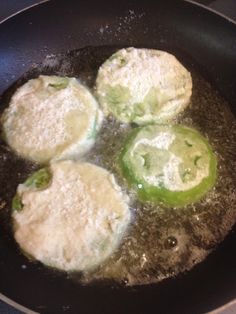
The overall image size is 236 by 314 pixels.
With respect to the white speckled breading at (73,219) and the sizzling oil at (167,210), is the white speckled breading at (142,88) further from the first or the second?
the white speckled breading at (73,219)

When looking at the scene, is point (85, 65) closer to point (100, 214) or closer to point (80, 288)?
point (100, 214)

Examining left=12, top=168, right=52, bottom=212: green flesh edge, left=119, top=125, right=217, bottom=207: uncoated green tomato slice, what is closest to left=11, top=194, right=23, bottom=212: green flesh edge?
Result: left=12, top=168, right=52, bottom=212: green flesh edge

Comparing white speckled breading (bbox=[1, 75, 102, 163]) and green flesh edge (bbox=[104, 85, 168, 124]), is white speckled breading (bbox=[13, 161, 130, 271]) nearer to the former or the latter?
white speckled breading (bbox=[1, 75, 102, 163])

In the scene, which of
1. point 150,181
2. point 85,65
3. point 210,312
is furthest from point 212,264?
point 85,65

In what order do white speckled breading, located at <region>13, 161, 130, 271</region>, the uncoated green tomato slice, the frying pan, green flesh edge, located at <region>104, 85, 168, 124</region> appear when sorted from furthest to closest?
the frying pan
green flesh edge, located at <region>104, 85, 168, 124</region>
the uncoated green tomato slice
white speckled breading, located at <region>13, 161, 130, 271</region>

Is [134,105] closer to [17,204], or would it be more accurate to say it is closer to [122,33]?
[122,33]

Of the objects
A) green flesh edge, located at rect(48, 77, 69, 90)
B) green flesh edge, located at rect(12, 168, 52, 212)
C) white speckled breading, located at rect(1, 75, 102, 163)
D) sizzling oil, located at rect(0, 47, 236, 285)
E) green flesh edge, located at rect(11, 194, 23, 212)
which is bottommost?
sizzling oil, located at rect(0, 47, 236, 285)

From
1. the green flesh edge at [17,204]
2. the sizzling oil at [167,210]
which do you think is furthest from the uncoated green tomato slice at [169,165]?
the green flesh edge at [17,204]
